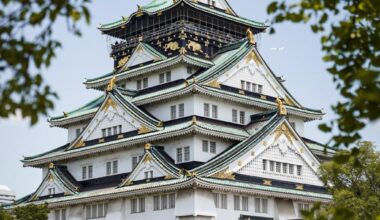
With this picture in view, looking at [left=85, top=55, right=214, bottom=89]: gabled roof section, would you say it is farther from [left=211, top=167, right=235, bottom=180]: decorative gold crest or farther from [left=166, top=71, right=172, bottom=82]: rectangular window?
[left=211, top=167, right=235, bottom=180]: decorative gold crest

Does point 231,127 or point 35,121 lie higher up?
point 231,127

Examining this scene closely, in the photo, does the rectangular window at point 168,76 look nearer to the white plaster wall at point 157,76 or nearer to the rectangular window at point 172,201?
the white plaster wall at point 157,76

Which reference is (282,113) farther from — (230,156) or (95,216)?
(95,216)

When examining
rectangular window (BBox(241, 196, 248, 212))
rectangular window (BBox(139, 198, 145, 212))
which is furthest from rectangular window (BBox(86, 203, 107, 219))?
rectangular window (BBox(241, 196, 248, 212))

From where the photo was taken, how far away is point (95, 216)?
212 feet

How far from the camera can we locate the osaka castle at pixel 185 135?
194 feet

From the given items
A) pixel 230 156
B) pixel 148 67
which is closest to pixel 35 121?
pixel 230 156

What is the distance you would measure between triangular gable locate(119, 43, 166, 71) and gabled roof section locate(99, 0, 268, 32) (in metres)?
3.52

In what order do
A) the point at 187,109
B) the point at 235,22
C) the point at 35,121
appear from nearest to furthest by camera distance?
1. the point at 35,121
2. the point at 187,109
3. the point at 235,22

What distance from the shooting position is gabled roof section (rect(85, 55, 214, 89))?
65438 mm

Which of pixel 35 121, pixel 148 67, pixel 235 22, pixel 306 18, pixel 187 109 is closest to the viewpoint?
pixel 35 121

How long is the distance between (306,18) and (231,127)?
4925 centimetres

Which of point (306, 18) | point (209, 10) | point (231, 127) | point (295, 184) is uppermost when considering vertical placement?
point (209, 10)

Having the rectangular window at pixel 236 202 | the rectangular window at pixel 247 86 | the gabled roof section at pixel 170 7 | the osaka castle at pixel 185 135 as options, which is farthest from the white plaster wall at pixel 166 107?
the gabled roof section at pixel 170 7
